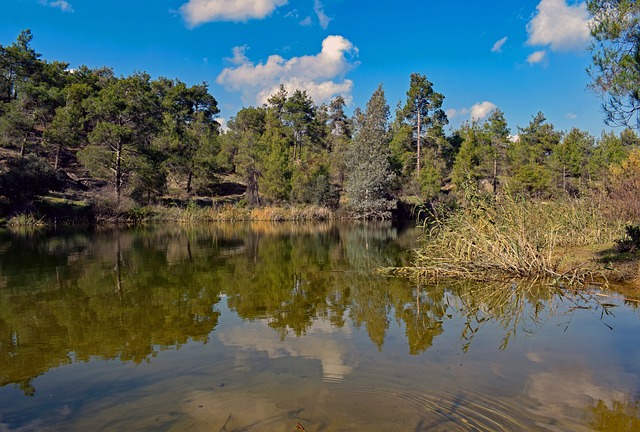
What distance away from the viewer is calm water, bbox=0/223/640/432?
4.23 meters

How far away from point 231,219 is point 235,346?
121 ft

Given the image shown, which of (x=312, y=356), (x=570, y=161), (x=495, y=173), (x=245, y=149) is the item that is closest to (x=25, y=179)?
(x=245, y=149)

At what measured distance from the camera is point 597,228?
14719 millimetres

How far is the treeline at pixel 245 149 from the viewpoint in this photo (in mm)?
38281

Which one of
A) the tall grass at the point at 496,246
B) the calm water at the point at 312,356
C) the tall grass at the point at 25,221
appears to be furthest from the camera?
the tall grass at the point at 25,221

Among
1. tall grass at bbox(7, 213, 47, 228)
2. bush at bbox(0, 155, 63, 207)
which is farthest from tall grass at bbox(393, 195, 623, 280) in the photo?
bush at bbox(0, 155, 63, 207)

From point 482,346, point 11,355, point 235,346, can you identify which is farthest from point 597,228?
point 11,355

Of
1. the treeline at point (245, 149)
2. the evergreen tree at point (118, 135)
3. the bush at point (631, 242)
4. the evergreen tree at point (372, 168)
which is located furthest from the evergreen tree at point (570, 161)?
the evergreen tree at point (118, 135)

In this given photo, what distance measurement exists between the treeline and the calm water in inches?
1125

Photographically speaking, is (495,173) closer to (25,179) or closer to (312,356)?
(25,179)

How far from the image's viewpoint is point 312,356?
19.4 ft

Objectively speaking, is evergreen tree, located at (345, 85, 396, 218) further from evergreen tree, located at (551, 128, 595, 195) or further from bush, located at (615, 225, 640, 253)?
bush, located at (615, 225, 640, 253)

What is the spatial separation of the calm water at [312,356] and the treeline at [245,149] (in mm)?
28573

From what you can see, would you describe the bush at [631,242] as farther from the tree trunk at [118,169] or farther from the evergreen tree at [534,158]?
the tree trunk at [118,169]
